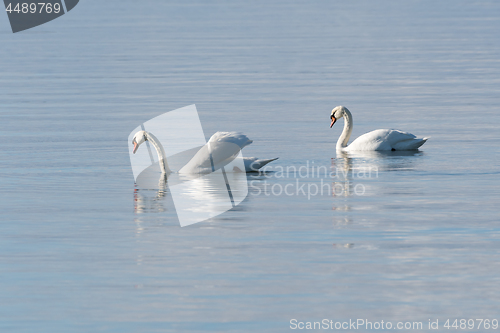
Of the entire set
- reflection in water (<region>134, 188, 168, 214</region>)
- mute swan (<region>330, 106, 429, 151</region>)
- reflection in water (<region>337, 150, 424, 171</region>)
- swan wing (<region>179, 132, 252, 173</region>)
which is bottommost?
reflection in water (<region>337, 150, 424, 171</region>)

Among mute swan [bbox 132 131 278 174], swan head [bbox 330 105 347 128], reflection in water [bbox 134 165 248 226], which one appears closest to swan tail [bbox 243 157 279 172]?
mute swan [bbox 132 131 278 174]

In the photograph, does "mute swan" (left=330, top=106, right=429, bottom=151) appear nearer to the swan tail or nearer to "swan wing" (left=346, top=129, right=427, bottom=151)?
"swan wing" (left=346, top=129, right=427, bottom=151)

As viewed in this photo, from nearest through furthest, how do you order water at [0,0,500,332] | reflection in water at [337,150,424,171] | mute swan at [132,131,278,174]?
water at [0,0,500,332]
mute swan at [132,131,278,174]
reflection in water at [337,150,424,171]

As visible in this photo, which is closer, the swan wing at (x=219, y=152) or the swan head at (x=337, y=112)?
the swan wing at (x=219, y=152)

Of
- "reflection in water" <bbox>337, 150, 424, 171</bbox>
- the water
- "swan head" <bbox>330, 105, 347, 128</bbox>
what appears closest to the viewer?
the water

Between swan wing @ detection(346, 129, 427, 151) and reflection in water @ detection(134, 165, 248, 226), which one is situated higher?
reflection in water @ detection(134, 165, 248, 226)

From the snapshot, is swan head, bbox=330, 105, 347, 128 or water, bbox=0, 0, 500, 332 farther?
swan head, bbox=330, 105, 347, 128

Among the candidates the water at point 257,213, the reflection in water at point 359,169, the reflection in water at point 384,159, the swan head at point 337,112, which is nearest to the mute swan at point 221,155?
the water at point 257,213

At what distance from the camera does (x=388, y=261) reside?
10.4m

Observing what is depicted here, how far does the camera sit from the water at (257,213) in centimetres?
902

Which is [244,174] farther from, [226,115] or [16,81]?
[16,81]

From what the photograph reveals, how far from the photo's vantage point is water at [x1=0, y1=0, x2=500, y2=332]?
9.02 metres

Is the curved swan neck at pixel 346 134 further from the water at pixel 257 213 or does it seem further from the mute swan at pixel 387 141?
the water at pixel 257 213

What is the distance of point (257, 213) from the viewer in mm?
13133
